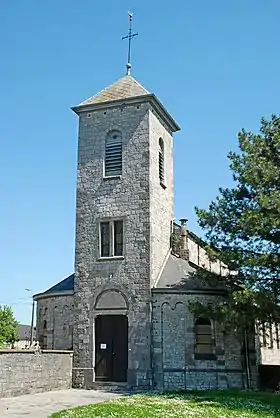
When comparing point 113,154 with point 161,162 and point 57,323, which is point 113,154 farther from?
point 57,323

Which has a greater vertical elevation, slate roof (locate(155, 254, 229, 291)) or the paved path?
slate roof (locate(155, 254, 229, 291))

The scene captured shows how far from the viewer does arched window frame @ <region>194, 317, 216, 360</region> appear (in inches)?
787

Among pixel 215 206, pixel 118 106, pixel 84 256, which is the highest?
pixel 118 106

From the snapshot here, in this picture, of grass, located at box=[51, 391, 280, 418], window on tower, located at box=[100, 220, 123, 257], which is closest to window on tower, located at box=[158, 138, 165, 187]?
window on tower, located at box=[100, 220, 123, 257]

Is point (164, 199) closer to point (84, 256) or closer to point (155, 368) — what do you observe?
point (84, 256)

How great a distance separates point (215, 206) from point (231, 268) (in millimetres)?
2767

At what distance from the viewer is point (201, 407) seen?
13406mm

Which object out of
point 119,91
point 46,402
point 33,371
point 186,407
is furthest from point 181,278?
point 119,91

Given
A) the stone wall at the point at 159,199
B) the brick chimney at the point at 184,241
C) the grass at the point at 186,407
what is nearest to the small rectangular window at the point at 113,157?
the stone wall at the point at 159,199

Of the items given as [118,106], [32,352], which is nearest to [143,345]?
[32,352]

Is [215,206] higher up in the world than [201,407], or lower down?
higher up

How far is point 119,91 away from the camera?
24062 mm

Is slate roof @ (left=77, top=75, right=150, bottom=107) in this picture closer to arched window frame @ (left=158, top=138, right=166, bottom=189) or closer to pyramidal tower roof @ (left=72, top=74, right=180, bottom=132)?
pyramidal tower roof @ (left=72, top=74, right=180, bottom=132)

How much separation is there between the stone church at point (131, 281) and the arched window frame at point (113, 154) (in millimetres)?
49
